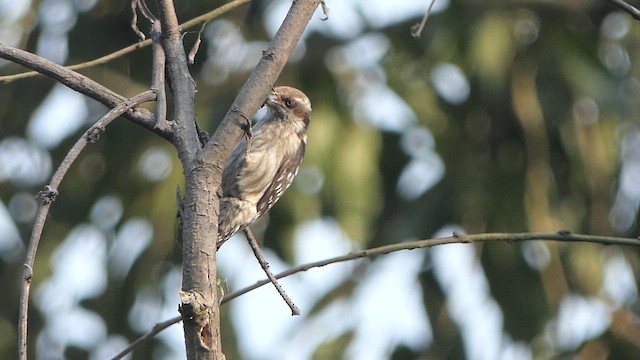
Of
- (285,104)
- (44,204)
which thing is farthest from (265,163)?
(44,204)

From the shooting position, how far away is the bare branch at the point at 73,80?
230 cm

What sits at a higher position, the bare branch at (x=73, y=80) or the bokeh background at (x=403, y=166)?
the bokeh background at (x=403, y=166)

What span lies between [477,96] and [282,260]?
1.74 metres

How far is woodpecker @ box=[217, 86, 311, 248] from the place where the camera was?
4239 mm

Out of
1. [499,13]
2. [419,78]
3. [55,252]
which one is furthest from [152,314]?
[499,13]

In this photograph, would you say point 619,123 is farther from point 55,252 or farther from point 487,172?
point 55,252

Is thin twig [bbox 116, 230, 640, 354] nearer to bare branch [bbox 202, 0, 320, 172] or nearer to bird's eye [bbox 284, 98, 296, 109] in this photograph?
bare branch [bbox 202, 0, 320, 172]

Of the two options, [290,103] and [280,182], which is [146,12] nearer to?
[280,182]

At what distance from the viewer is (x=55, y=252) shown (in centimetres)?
741

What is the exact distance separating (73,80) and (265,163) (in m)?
2.13

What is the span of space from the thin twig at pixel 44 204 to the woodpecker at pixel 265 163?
1630mm

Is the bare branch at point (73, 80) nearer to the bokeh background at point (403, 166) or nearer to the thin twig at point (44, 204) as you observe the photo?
the thin twig at point (44, 204)

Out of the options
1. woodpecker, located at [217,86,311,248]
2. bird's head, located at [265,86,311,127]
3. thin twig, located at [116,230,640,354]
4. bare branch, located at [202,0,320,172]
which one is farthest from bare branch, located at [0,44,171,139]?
bird's head, located at [265,86,311,127]

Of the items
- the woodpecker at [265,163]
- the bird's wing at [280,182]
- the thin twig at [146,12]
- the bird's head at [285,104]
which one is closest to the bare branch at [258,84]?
the thin twig at [146,12]
